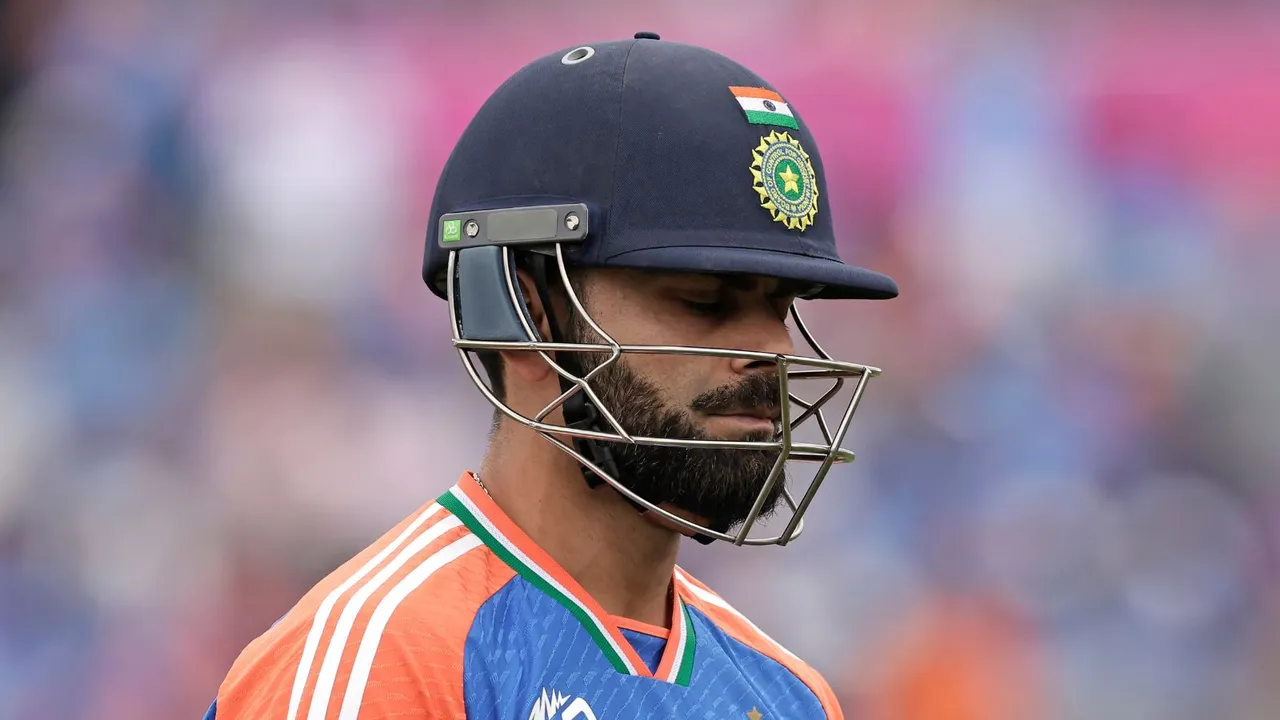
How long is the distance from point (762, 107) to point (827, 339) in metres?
2.93

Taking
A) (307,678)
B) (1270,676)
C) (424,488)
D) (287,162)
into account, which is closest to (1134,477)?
(1270,676)

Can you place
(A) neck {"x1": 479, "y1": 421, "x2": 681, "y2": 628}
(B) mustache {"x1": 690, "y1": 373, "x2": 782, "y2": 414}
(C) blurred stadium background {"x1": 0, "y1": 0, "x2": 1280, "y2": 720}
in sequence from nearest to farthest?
(B) mustache {"x1": 690, "y1": 373, "x2": 782, "y2": 414}
(A) neck {"x1": 479, "y1": 421, "x2": 681, "y2": 628}
(C) blurred stadium background {"x1": 0, "y1": 0, "x2": 1280, "y2": 720}

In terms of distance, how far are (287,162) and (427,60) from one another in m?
0.66

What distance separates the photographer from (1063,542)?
4.72 m

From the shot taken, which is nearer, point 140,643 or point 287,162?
point 140,643

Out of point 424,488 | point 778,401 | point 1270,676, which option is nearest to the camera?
point 778,401

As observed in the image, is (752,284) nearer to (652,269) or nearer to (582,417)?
(652,269)

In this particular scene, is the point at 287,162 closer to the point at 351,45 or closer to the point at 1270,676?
the point at 351,45

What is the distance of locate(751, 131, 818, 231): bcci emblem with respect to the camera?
2041 millimetres

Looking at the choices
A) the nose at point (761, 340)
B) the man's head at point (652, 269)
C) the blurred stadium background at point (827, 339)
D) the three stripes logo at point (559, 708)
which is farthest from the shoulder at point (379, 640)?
the blurred stadium background at point (827, 339)

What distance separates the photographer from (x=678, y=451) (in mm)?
1938

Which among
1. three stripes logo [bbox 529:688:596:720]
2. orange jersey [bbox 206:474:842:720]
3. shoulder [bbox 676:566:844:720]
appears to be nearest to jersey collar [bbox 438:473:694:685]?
orange jersey [bbox 206:474:842:720]

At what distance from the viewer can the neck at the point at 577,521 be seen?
202 cm

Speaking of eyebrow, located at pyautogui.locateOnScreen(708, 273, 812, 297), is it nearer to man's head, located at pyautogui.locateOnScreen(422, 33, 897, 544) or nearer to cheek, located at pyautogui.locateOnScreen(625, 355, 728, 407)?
man's head, located at pyautogui.locateOnScreen(422, 33, 897, 544)
